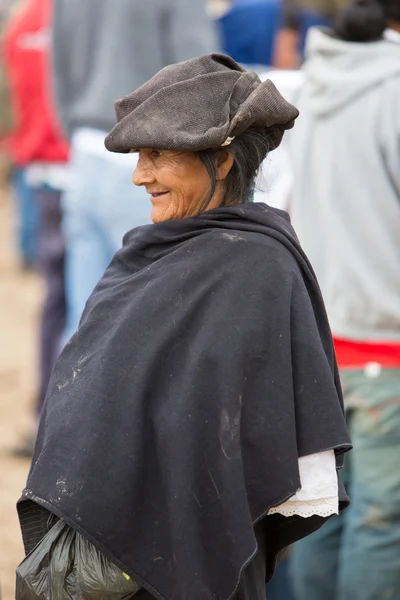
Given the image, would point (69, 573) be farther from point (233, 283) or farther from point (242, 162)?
point (242, 162)

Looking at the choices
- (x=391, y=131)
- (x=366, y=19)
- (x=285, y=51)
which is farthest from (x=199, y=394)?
(x=285, y=51)

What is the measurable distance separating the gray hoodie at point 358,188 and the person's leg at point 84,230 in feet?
4.14

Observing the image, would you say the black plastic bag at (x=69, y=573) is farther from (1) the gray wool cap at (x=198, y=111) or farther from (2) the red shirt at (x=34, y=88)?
(2) the red shirt at (x=34, y=88)

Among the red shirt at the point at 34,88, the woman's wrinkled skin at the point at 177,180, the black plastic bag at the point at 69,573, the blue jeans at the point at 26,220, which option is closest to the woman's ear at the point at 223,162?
the woman's wrinkled skin at the point at 177,180

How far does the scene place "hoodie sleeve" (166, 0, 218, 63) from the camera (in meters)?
5.09

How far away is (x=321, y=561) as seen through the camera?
350 cm

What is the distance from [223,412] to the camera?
2.27 m

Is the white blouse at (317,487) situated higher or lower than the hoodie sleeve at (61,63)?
lower

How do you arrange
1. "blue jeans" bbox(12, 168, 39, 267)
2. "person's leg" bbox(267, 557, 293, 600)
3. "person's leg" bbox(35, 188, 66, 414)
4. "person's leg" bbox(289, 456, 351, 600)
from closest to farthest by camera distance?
"person's leg" bbox(289, 456, 351, 600) → "person's leg" bbox(267, 557, 293, 600) → "person's leg" bbox(35, 188, 66, 414) → "blue jeans" bbox(12, 168, 39, 267)

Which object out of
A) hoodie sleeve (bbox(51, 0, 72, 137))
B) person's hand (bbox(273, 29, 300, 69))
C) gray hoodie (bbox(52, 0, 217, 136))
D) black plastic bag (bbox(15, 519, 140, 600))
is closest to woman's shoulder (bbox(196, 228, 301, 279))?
black plastic bag (bbox(15, 519, 140, 600))

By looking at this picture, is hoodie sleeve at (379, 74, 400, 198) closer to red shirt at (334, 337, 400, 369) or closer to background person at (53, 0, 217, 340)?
red shirt at (334, 337, 400, 369)

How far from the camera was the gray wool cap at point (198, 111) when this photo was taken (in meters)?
2.29

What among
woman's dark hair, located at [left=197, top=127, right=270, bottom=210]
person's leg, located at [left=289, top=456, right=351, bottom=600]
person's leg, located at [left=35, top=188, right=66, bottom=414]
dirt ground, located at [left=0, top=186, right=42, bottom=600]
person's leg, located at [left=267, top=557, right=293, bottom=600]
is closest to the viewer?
woman's dark hair, located at [left=197, top=127, right=270, bottom=210]

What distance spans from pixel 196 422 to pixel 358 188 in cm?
141
